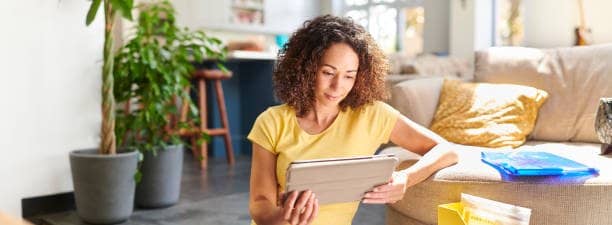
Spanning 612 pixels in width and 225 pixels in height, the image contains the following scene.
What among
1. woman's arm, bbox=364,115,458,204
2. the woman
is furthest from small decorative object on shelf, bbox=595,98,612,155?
the woman

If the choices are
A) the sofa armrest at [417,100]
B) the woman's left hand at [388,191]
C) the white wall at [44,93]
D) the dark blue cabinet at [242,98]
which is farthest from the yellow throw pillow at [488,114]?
the dark blue cabinet at [242,98]

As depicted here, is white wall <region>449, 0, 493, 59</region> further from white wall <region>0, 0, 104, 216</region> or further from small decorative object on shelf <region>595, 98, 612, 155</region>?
white wall <region>0, 0, 104, 216</region>

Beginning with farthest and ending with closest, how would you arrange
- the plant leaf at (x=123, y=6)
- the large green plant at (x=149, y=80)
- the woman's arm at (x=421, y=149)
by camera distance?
the large green plant at (x=149, y=80) → the plant leaf at (x=123, y=6) → the woman's arm at (x=421, y=149)

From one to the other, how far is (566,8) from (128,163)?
117 inches

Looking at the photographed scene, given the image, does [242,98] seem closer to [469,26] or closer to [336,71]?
[469,26]

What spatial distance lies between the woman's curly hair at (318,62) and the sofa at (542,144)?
0.38m

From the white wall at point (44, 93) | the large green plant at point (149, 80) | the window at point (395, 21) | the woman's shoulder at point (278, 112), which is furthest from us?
the window at point (395, 21)

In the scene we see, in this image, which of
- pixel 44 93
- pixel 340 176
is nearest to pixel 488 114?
pixel 340 176

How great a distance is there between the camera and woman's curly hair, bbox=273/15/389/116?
1288 millimetres

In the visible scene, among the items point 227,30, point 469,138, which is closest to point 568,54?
point 469,138

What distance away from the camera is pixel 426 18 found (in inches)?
219

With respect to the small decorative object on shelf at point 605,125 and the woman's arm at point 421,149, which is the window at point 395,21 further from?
the woman's arm at point 421,149

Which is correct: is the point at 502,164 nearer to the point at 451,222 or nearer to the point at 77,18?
the point at 451,222

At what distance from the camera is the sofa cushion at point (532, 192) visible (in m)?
1.44
